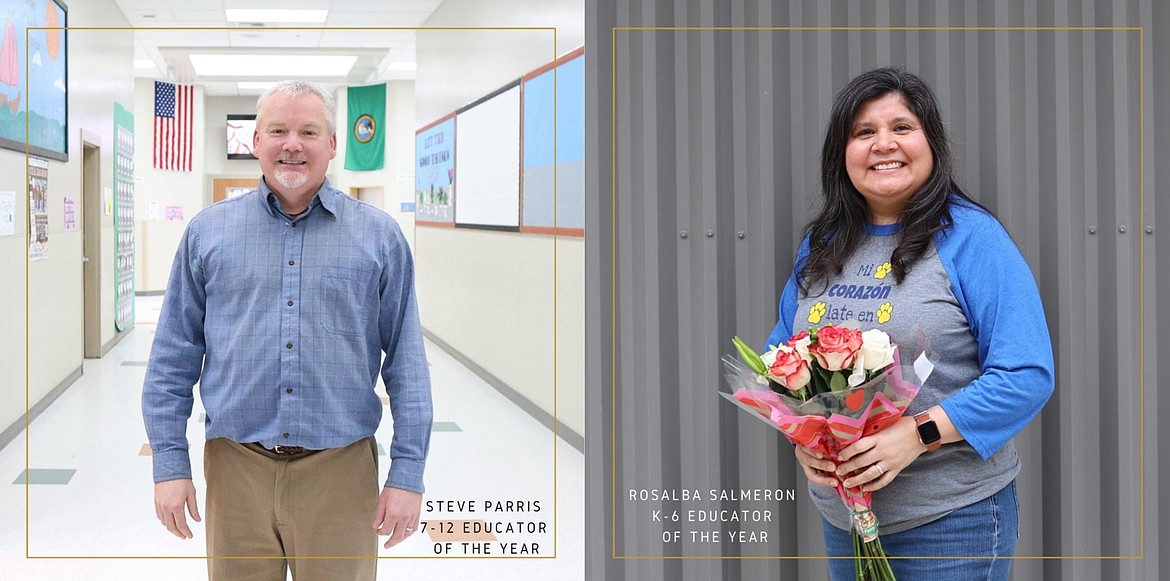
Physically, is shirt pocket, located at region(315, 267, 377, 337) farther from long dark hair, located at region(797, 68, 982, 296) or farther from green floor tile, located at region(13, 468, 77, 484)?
green floor tile, located at region(13, 468, 77, 484)

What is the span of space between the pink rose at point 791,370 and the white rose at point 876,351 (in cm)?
10

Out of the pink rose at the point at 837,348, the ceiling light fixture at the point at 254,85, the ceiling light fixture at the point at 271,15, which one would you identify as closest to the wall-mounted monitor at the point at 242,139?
the ceiling light fixture at the point at 254,85

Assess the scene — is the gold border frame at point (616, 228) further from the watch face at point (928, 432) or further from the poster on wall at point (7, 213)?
the poster on wall at point (7, 213)

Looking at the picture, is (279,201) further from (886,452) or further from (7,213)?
(7,213)

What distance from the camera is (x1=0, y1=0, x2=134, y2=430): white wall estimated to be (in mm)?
5352

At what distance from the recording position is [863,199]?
1890 mm

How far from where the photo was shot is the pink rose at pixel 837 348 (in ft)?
5.25

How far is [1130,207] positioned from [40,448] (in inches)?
184

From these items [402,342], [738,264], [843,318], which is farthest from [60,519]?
[843,318]

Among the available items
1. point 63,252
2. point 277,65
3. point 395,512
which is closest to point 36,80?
point 63,252

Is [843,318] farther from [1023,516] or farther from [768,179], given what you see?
[1023,516]

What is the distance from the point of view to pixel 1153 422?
88.4 inches

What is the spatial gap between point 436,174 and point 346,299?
3.02m

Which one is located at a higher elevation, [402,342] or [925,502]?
[402,342]
